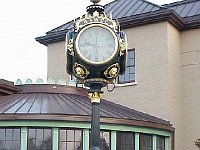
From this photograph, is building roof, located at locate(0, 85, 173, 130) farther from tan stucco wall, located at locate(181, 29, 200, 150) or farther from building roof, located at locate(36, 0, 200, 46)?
building roof, located at locate(36, 0, 200, 46)

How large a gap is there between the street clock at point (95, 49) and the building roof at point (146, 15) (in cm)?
1499

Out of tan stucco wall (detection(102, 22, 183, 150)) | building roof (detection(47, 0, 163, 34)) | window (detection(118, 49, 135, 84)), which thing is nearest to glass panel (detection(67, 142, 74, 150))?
tan stucco wall (detection(102, 22, 183, 150))

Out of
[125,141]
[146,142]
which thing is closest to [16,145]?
[125,141]

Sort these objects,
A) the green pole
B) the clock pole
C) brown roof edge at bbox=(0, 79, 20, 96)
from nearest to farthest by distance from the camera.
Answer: the clock pole < the green pole < brown roof edge at bbox=(0, 79, 20, 96)

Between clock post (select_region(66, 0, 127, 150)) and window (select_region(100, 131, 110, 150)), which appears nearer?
clock post (select_region(66, 0, 127, 150))

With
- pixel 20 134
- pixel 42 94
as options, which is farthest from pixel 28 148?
pixel 42 94

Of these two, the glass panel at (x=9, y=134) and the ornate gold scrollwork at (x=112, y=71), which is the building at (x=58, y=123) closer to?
the glass panel at (x=9, y=134)

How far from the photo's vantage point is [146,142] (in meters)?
17.1

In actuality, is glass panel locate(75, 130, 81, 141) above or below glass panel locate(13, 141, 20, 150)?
above

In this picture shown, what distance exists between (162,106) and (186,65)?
243cm

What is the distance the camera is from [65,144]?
598 inches

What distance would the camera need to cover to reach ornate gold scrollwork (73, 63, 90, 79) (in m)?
5.80

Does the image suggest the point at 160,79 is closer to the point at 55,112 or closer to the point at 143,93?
the point at 143,93

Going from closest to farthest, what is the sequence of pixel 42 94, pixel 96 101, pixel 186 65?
pixel 96 101 → pixel 42 94 → pixel 186 65
